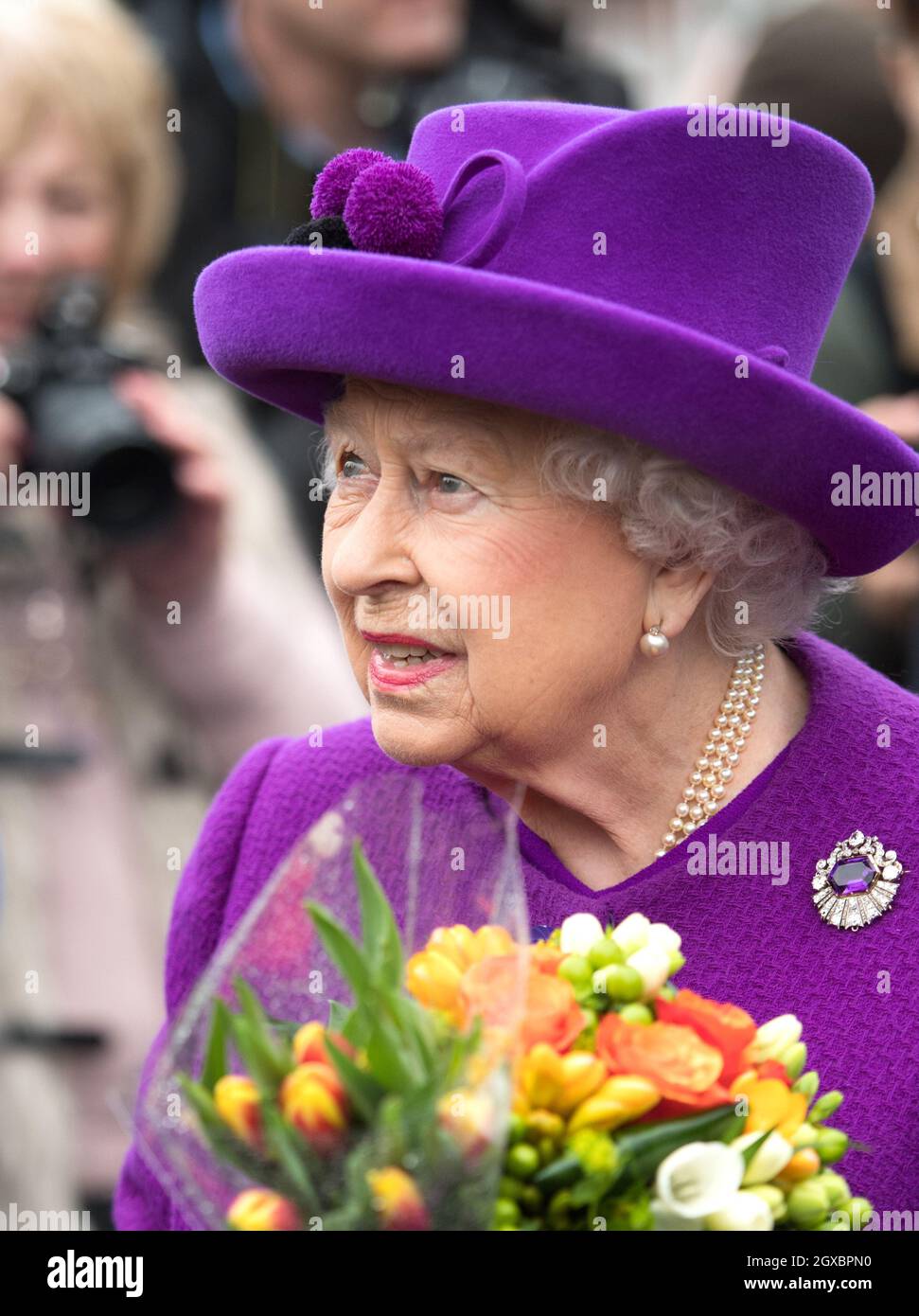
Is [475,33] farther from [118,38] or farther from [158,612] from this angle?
[158,612]

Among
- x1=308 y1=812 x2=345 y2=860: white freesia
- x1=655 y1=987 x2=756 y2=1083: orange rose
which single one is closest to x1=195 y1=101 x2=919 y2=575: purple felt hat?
x1=308 y1=812 x2=345 y2=860: white freesia

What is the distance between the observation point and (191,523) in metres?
2.99

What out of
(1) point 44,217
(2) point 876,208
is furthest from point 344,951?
(2) point 876,208

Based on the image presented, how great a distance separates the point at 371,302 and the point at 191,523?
51.8 inches

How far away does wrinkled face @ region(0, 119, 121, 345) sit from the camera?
312 cm

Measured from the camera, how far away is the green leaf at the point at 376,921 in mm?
1412

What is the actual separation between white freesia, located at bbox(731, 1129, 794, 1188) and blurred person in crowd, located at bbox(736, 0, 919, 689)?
6.21 ft

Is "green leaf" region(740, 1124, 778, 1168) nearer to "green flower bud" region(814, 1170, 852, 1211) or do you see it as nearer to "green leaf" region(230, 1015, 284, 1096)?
"green flower bud" region(814, 1170, 852, 1211)

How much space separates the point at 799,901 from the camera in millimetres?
1938

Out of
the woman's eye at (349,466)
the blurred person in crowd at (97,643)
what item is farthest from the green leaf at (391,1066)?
Answer: the blurred person in crowd at (97,643)

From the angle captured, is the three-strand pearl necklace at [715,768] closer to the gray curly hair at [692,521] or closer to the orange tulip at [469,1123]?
the gray curly hair at [692,521]

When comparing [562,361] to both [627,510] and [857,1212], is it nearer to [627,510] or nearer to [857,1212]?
[627,510]

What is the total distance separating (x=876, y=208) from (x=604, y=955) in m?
A: 2.32

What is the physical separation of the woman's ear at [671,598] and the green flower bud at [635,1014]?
21.3 inches
